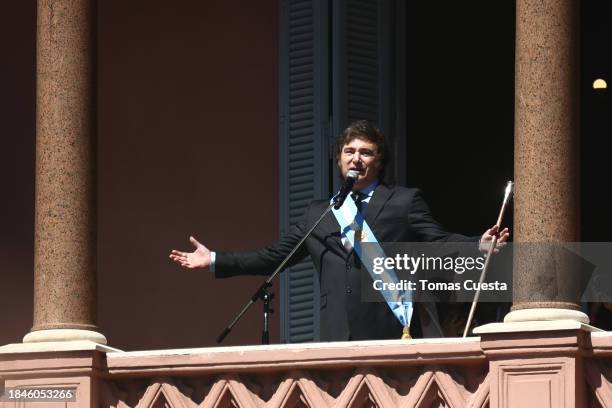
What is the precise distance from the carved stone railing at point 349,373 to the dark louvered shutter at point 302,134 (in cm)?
236

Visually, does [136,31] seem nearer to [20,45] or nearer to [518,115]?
[20,45]

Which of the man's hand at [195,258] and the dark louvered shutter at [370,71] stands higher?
the dark louvered shutter at [370,71]

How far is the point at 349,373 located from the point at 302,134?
10.3 feet

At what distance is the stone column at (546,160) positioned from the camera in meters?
11.6

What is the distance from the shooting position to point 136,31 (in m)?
15.3

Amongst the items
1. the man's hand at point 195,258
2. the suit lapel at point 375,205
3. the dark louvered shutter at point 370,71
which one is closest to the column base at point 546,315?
the suit lapel at point 375,205

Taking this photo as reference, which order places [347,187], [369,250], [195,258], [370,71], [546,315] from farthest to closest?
[370,71]
[195,258]
[369,250]
[347,187]
[546,315]

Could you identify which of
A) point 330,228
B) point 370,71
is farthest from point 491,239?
point 370,71

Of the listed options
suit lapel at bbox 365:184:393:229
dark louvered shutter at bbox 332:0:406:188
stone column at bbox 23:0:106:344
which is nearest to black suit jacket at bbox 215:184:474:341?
suit lapel at bbox 365:184:393:229

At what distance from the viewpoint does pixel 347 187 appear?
1195 centimetres

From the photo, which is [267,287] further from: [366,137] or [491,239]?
[491,239]

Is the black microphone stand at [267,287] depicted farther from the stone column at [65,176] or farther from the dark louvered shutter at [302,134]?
the dark louvered shutter at [302,134]

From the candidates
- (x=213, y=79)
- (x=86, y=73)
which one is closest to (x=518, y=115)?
(x=86, y=73)

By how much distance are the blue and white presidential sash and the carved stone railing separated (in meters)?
0.42
